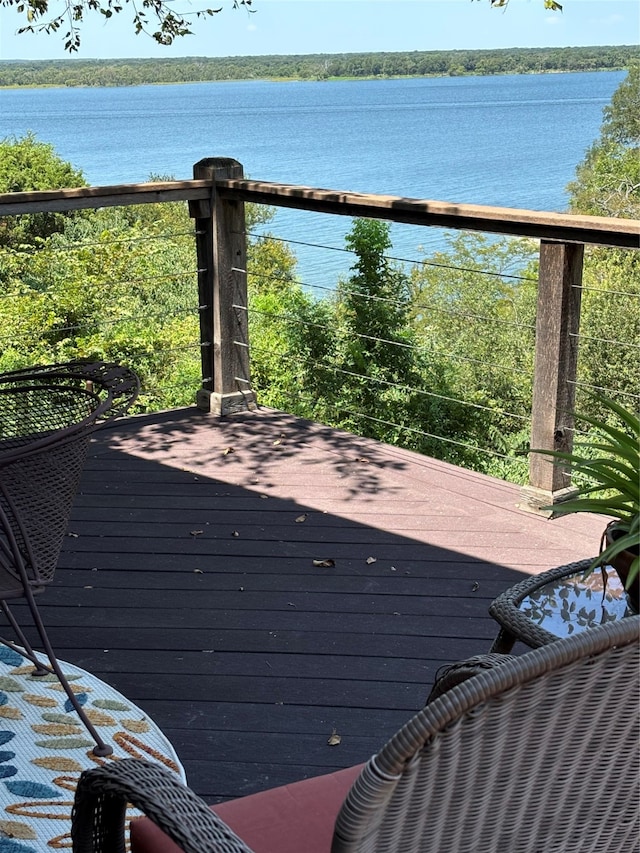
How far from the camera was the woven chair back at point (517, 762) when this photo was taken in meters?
0.93

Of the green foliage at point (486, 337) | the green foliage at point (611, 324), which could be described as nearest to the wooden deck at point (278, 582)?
the green foliage at point (486, 337)

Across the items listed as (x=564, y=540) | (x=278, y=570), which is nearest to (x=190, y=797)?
(x=278, y=570)

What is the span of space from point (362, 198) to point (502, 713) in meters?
3.25

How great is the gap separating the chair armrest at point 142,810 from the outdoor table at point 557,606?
76cm

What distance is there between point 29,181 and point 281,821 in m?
19.5

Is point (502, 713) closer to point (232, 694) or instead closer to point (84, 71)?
point (232, 694)

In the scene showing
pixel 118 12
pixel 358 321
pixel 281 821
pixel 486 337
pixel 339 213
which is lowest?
pixel 486 337

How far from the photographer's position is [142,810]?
3.90 ft

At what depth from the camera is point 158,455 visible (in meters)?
4.39

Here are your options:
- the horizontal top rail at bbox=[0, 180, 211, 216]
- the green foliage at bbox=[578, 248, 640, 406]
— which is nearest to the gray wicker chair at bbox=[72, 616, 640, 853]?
the horizontal top rail at bbox=[0, 180, 211, 216]

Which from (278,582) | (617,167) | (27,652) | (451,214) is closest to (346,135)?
(617,167)

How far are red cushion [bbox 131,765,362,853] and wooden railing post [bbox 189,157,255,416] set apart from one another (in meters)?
3.38

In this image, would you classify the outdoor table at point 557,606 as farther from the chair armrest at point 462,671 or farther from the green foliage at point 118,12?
the green foliage at point 118,12

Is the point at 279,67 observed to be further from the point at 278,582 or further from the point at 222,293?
the point at 278,582
